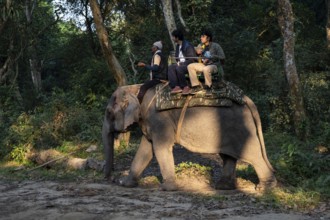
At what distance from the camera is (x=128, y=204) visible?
8.39 m

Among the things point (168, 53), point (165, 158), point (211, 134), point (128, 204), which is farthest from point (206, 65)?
point (168, 53)

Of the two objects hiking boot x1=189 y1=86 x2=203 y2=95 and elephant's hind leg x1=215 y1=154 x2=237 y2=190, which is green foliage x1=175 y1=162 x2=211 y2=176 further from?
hiking boot x1=189 y1=86 x2=203 y2=95

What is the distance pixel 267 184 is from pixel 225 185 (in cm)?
77

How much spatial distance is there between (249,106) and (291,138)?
20.5 feet

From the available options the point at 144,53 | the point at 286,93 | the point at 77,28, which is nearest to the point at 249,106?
the point at 286,93

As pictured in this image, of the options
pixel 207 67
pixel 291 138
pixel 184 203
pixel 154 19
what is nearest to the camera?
pixel 184 203

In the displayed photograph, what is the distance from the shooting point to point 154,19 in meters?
23.8

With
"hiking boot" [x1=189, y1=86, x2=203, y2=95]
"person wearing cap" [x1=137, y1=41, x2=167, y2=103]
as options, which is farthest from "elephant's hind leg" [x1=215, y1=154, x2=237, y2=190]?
"person wearing cap" [x1=137, y1=41, x2=167, y2=103]

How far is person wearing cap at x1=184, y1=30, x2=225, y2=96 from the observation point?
9.57m

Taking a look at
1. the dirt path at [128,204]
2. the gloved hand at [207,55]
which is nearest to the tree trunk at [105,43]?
the dirt path at [128,204]

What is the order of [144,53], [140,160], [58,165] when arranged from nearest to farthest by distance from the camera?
[140,160], [58,165], [144,53]

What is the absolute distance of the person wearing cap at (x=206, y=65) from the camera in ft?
31.4

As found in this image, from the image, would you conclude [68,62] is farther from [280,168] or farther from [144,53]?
[280,168]

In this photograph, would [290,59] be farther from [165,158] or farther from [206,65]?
[165,158]
